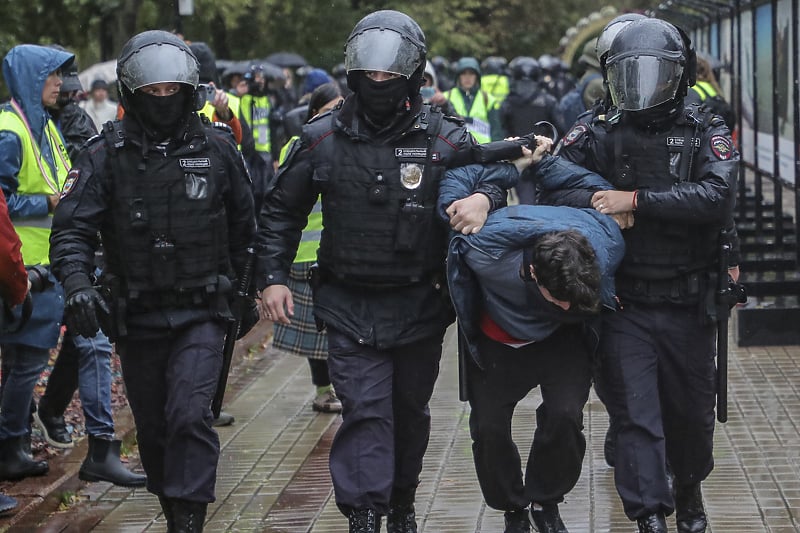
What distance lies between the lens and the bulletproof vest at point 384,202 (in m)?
5.35

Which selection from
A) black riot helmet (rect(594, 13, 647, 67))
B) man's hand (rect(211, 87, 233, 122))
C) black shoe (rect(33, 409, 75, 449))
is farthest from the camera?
man's hand (rect(211, 87, 233, 122))

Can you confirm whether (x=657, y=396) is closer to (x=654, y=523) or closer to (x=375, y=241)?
(x=654, y=523)

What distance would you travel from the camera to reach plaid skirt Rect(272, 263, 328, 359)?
27.0ft

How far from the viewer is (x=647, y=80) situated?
5.35 m

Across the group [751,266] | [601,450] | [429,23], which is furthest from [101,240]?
[429,23]

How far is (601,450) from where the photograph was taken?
718cm

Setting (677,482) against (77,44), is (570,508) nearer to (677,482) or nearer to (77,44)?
(677,482)

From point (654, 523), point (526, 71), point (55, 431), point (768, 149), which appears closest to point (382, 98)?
point (654, 523)

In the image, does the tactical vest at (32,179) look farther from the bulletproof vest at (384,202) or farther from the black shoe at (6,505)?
the bulletproof vest at (384,202)

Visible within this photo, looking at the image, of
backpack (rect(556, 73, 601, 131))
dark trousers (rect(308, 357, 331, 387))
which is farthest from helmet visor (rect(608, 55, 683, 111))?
backpack (rect(556, 73, 601, 131))

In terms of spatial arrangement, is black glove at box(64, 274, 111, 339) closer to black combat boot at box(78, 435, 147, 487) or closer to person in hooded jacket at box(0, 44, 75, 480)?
person in hooded jacket at box(0, 44, 75, 480)

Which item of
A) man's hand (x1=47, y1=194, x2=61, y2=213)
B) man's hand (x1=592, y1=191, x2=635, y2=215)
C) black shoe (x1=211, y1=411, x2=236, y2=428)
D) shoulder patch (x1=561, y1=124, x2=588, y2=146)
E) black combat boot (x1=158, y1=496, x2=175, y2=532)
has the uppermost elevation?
shoulder patch (x1=561, y1=124, x2=588, y2=146)

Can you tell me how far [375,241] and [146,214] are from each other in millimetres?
879

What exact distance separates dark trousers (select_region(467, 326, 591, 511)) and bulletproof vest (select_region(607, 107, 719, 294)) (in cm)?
41
